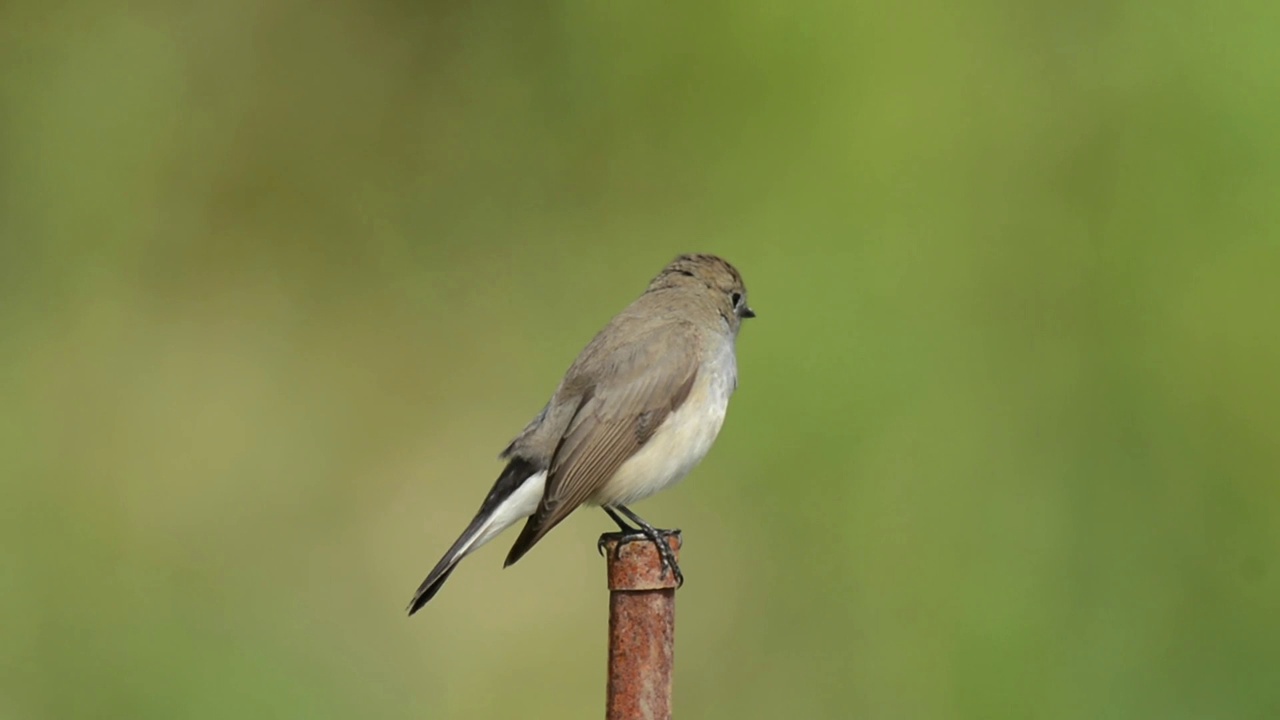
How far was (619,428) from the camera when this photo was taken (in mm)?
4977

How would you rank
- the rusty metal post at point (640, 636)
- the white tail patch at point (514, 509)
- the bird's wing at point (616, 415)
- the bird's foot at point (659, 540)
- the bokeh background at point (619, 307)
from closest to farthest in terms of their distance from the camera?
the rusty metal post at point (640, 636) < the bird's foot at point (659, 540) < the bird's wing at point (616, 415) < the white tail patch at point (514, 509) < the bokeh background at point (619, 307)

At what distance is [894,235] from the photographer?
8.45 m

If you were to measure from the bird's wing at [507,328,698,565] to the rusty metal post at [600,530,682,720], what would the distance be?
120 cm

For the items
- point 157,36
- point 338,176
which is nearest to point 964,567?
point 338,176

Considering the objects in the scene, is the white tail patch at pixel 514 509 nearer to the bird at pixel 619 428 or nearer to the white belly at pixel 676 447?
the bird at pixel 619 428

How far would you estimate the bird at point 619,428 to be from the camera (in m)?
4.90

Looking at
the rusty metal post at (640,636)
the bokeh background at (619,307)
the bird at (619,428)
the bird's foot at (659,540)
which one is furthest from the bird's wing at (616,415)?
the bokeh background at (619,307)

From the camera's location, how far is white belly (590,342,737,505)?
5.02m

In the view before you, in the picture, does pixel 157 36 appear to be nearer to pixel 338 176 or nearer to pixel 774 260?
pixel 338 176

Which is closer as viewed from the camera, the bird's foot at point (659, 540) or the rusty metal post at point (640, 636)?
the rusty metal post at point (640, 636)

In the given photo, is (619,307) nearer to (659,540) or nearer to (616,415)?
(616,415)

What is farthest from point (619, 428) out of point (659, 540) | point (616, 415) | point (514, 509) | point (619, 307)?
point (619, 307)

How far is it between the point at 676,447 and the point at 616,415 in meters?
0.23

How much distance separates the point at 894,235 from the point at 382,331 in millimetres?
3020
